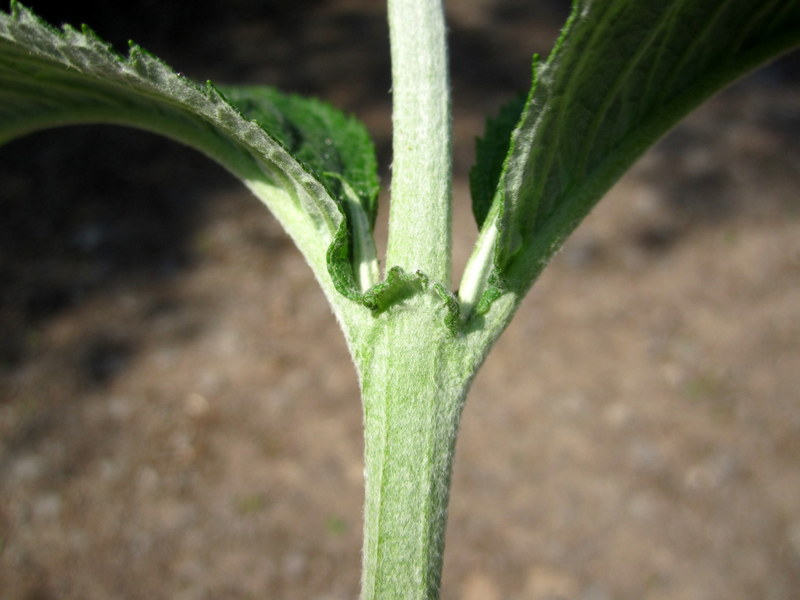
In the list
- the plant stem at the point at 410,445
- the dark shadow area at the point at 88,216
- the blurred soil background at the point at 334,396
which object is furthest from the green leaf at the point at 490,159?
the dark shadow area at the point at 88,216

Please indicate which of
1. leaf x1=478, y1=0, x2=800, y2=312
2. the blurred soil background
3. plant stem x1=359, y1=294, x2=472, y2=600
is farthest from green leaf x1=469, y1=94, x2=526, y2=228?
the blurred soil background

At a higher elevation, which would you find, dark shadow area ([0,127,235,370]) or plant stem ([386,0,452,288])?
dark shadow area ([0,127,235,370])

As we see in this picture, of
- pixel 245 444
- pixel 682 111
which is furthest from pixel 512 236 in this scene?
pixel 245 444

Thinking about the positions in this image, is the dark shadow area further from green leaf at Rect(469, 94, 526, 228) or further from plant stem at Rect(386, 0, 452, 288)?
plant stem at Rect(386, 0, 452, 288)

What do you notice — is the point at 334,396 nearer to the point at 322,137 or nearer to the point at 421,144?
the point at 322,137

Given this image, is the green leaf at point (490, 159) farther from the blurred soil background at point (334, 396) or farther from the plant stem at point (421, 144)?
the blurred soil background at point (334, 396)

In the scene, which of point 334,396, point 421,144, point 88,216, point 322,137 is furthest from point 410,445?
point 88,216
